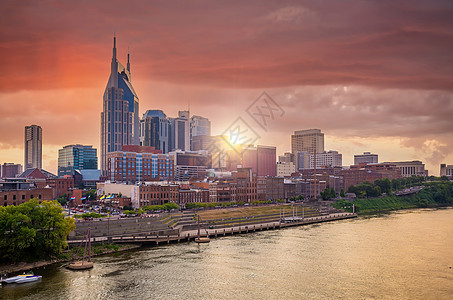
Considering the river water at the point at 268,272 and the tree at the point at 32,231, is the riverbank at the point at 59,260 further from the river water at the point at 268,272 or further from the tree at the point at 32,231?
the river water at the point at 268,272

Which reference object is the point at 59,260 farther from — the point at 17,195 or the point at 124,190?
the point at 124,190

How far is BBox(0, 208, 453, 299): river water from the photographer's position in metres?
59.4

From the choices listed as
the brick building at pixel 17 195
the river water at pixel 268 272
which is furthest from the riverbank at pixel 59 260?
the brick building at pixel 17 195

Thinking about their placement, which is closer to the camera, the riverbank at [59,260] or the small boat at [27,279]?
the small boat at [27,279]

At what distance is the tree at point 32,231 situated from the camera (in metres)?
69.8

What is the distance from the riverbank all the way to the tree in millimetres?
1139

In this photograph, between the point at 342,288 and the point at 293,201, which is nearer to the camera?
the point at 342,288

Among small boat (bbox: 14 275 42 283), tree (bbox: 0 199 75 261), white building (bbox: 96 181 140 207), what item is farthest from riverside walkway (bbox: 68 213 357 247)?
white building (bbox: 96 181 140 207)

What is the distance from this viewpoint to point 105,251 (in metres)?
84.2

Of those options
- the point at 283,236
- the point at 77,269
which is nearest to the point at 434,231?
Result: the point at 283,236

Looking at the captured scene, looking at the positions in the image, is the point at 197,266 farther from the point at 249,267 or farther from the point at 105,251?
the point at 105,251

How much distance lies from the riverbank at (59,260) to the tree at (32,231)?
114 centimetres

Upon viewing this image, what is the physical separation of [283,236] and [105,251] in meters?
47.4

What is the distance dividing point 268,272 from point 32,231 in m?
40.6
